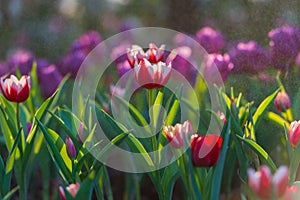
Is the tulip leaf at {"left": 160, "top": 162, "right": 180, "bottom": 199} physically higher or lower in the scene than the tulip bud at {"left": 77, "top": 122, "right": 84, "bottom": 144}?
lower

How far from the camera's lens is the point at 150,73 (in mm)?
1002

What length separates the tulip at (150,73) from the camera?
1.00 m

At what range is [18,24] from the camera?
3062 mm

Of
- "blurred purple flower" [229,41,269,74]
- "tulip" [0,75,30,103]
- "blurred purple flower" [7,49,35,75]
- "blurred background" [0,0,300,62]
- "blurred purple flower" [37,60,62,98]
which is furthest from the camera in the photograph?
"blurred background" [0,0,300,62]

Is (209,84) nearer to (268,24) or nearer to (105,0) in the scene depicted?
(268,24)

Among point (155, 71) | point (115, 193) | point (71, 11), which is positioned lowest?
point (115, 193)

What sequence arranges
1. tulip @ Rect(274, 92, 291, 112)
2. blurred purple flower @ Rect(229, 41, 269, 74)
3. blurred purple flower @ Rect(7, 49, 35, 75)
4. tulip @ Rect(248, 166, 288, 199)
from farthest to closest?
A: 1. blurred purple flower @ Rect(7, 49, 35, 75)
2. blurred purple flower @ Rect(229, 41, 269, 74)
3. tulip @ Rect(274, 92, 291, 112)
4. tulip @ Rect(248, 166, 288, 199)

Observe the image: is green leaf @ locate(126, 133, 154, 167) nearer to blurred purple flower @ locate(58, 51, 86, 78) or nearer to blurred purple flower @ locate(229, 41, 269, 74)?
blurred purple flower @ locate(229, 41, 269, 74)

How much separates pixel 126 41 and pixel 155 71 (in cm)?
98

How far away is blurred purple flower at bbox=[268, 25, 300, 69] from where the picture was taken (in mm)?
1400

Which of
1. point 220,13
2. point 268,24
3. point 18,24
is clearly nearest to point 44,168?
point 268,24

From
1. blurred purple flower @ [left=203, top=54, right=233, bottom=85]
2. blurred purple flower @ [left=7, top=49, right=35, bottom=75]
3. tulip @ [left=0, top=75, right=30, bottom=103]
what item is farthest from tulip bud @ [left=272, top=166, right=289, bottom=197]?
blurred purple flower @ [left=7, top=49, right=35, bottom=75]

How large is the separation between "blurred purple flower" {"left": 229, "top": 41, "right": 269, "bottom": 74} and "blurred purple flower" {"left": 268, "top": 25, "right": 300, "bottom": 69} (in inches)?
1.5

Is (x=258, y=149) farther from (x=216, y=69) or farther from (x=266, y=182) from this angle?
(x=216, y=69)
